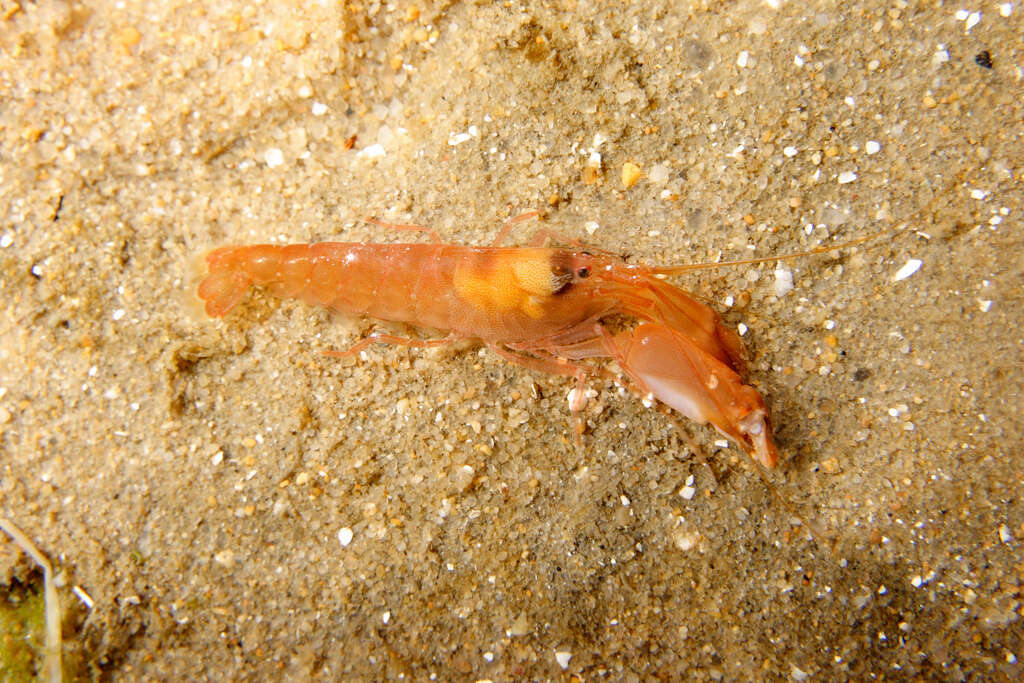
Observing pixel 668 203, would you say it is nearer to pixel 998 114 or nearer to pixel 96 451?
pixel 998 114

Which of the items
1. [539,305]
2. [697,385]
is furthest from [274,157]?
[697,385]

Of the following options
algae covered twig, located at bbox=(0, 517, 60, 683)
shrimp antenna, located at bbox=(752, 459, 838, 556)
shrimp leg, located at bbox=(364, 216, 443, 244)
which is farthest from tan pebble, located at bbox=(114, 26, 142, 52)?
shrimp antenna, located at bbox=(752, 459, 838, 556)

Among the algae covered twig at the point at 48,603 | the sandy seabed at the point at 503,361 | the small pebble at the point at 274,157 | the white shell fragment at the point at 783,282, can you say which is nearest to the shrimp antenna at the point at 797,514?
the sandy seabed at the point at 503,361

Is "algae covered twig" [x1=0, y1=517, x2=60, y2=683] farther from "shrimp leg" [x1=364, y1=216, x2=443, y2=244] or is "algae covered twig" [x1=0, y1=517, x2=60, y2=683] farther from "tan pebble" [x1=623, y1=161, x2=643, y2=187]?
"tan pebble" [x1=623, y1=161, x2=643, y2=187]

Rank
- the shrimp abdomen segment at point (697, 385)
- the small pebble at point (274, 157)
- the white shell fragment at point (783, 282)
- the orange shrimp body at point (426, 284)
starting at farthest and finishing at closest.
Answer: the small pebble at point (274, 157), the orange shrimp body at point (426, 284), the white shell fragment at point (783, 282), the shrimp abdomen segment at point (697, 385)

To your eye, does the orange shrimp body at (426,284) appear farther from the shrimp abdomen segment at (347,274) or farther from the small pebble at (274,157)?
the small pebble at (274,157)

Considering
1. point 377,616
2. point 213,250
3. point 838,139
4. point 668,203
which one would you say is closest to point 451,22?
point 668,203

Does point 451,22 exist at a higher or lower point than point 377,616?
higher
